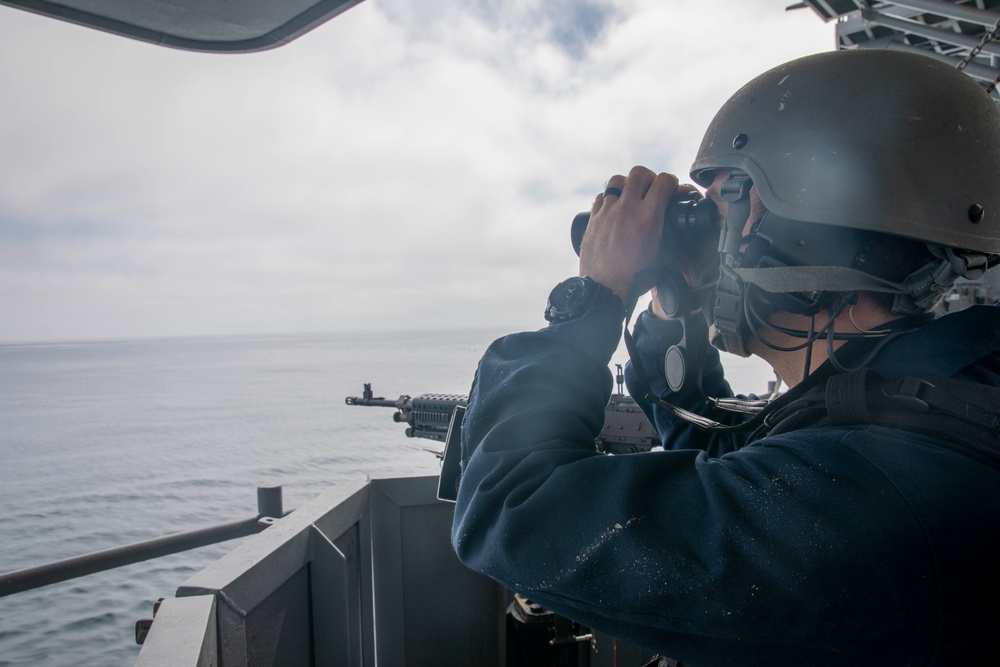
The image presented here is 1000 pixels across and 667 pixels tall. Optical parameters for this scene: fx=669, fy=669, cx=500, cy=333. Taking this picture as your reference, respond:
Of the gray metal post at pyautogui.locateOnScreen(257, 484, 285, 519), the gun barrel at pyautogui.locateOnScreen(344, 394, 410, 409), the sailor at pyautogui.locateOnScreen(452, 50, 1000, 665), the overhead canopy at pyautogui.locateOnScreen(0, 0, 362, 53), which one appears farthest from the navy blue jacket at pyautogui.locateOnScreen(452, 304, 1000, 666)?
the gun barrel at pyautogui.locateOnScreen(344, 394, 410, 409)

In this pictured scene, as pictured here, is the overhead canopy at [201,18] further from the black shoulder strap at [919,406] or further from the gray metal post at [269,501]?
the gray metal post at [269,501]

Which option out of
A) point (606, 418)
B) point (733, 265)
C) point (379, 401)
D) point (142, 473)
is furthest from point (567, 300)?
point (142, 473)

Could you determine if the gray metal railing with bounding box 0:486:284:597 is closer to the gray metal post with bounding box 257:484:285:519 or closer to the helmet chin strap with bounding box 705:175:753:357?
the gray metal post with bounding box 257:484:285:519

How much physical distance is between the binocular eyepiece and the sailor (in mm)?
20

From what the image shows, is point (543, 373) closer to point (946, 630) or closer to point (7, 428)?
point (946, 630)

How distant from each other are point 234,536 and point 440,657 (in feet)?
3.84

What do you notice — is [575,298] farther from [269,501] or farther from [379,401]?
[379,401]

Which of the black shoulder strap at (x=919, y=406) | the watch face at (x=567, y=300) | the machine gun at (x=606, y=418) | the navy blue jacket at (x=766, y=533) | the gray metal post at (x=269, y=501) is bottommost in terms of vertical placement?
the gray metal post at (x=269, y=501)

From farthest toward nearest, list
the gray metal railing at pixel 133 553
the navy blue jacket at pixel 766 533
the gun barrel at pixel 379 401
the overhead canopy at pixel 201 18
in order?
the gun barrel at pixel 379 401 → the gray metal railing at pixel 133 553 → the overhead canopy at pixel 201 18 → the navy blue jacket at pixel 766 533

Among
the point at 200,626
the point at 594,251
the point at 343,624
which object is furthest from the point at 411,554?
the point at 594,251

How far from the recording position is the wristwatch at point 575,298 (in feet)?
3.59

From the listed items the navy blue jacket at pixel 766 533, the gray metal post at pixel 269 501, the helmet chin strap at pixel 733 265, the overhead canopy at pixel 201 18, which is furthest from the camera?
the gray metal post at pixel 269 501

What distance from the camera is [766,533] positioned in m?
0.76

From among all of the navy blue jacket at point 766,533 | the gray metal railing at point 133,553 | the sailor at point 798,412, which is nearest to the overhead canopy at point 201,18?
the sailor at point 798,412
